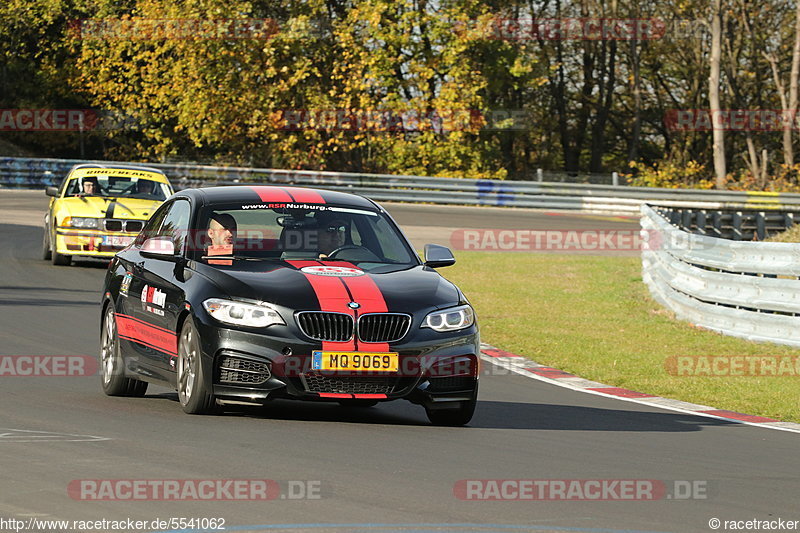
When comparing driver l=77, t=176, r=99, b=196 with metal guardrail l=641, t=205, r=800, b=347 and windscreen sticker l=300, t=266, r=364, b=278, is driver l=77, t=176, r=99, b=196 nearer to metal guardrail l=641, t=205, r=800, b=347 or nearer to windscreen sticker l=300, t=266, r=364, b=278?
metal guardrail l=641, t=205, r=800, b=347

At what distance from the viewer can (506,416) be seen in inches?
390

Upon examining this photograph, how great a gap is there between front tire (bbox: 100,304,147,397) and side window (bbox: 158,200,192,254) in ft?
2.51

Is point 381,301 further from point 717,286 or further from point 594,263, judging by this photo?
point 594,263

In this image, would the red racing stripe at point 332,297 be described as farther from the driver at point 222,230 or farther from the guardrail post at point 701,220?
the guardrail post at point 701,220

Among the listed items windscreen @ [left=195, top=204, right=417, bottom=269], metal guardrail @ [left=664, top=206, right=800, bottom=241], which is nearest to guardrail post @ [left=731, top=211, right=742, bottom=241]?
metal guardrail @ [left=664, top=206, right=800, bottom=241]

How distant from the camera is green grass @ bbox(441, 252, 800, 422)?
12.3 metres

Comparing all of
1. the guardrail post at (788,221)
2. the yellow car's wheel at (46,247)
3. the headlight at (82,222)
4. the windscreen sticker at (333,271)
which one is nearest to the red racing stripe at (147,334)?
the windscreen sticker at (333,271)

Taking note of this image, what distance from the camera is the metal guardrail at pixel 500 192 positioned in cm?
3900

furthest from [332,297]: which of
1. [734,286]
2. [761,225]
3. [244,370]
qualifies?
[761,225]

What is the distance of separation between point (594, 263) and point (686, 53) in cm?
2742

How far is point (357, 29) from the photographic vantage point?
4412 centimetres

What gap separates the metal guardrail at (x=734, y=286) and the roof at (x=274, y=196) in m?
5.97

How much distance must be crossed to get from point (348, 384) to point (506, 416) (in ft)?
5.54

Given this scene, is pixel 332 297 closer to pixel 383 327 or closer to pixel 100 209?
pixel 383 327
